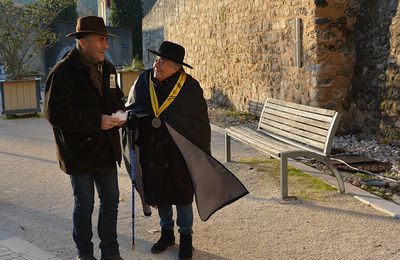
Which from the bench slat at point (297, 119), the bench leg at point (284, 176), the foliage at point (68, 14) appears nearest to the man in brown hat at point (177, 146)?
the bench leg at point (284, 176)

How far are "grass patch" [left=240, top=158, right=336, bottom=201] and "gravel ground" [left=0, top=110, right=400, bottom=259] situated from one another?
0.43 feet

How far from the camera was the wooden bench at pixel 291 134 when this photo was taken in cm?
532

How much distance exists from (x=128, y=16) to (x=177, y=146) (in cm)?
2995

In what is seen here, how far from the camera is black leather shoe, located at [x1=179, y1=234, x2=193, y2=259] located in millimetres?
3879

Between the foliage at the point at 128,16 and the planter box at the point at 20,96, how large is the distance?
2058cm

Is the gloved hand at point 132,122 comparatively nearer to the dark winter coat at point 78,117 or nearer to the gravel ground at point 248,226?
the dark winter coat at point 78,117

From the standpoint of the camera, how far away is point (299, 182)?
5.86 m

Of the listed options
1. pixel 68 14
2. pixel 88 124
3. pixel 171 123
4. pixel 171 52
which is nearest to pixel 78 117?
pixel 88 124

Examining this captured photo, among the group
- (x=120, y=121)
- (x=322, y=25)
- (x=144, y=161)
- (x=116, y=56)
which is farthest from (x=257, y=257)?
(x=116, y=56)

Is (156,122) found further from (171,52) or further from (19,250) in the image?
(19,250)

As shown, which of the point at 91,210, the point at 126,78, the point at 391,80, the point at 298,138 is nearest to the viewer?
the point at 91,210

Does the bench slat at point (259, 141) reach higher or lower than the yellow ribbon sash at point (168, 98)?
lower

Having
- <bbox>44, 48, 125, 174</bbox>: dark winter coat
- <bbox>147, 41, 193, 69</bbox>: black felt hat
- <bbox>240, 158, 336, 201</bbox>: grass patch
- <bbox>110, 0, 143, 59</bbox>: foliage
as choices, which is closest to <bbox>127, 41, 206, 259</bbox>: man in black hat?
<bbox>147, 41, 193, 69</bbox>: black felt hat

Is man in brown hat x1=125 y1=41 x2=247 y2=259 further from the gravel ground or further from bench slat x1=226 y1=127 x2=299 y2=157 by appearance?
bench slat x1=226 y1=127 x2=299 y2=157
